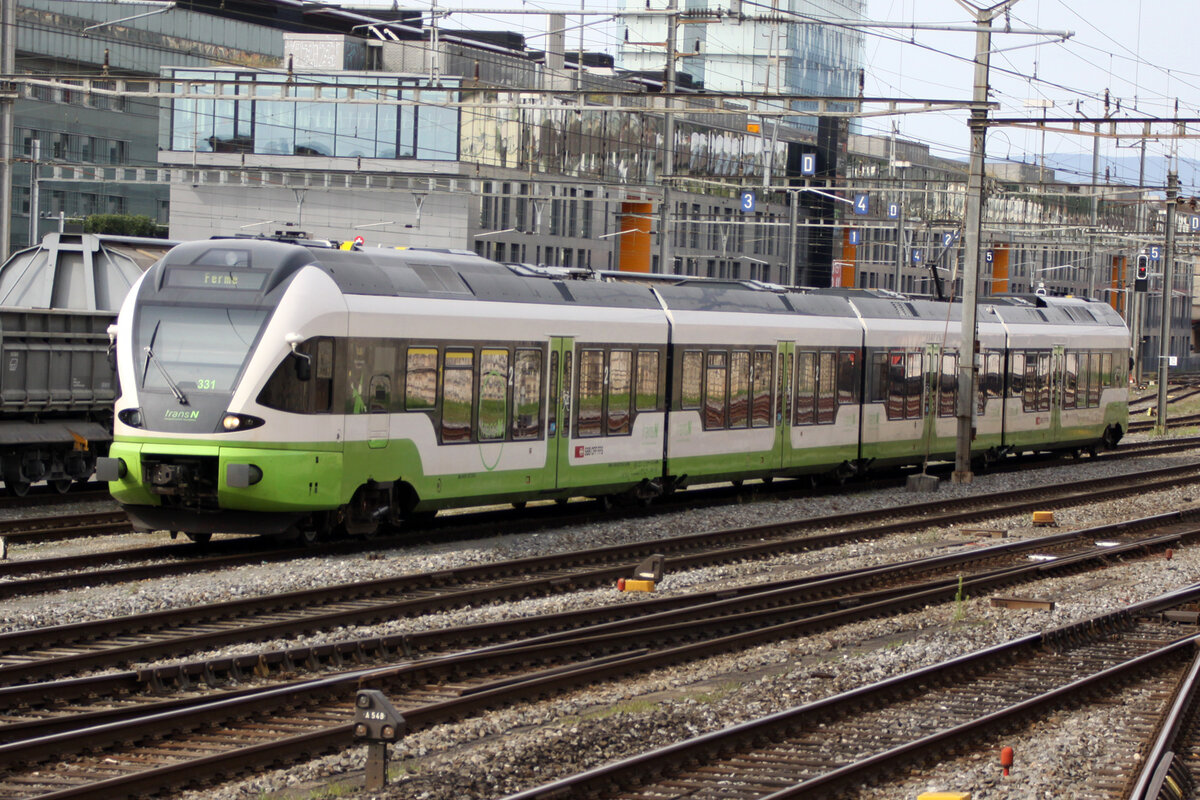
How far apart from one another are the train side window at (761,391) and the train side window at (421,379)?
719cm

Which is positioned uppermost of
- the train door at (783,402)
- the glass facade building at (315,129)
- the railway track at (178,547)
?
the glass facade building at (315,129)

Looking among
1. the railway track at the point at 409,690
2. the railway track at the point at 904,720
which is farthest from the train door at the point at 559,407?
the railway track at the point at 904,720

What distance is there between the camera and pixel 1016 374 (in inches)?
1230

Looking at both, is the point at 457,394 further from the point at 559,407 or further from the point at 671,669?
the point at 671,669

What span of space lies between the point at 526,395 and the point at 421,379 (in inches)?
79.4

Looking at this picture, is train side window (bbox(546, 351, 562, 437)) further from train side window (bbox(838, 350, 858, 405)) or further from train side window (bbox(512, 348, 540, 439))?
train side window (bbox(838, 350, 858, 405))

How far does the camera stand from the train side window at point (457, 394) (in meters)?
17.6

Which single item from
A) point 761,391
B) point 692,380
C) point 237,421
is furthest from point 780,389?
point 237,421

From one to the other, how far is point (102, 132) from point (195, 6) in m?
8.92

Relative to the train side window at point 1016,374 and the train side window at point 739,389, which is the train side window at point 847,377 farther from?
the train side window at point 1016,374

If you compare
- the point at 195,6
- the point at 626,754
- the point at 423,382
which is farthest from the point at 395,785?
the point at 195,6

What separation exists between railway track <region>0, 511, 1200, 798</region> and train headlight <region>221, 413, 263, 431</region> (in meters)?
4.31

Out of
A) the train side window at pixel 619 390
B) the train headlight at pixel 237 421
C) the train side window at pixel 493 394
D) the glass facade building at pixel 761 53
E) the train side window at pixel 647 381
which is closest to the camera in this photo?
the train headlight at pixel 237 421

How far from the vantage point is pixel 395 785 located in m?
8.22
